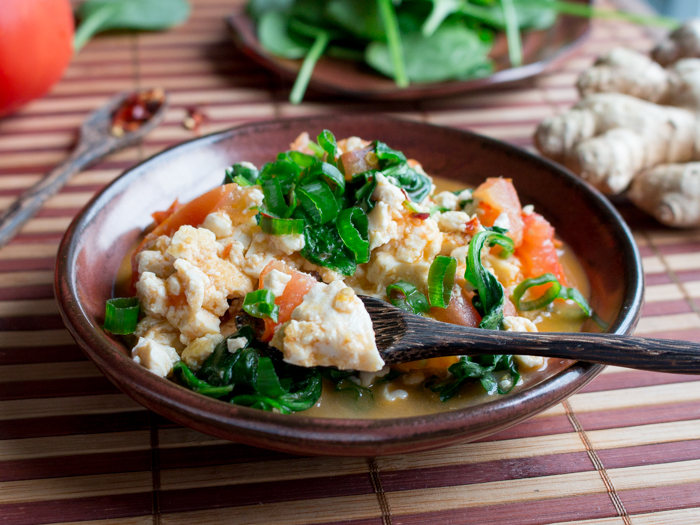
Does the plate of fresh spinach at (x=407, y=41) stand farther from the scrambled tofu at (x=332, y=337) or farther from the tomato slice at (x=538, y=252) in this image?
the scrambled tofu at (x=332, y=337)

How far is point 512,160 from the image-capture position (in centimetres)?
291

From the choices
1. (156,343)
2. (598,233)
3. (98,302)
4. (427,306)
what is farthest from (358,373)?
(598,233)

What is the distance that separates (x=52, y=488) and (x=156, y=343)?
1.79 feet

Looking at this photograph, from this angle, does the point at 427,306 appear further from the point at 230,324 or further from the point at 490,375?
the point at 230,324

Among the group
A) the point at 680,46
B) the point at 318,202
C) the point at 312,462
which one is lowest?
the point at 312,462

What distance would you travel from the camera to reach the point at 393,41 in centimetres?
398

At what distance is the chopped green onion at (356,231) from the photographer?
2197 mm

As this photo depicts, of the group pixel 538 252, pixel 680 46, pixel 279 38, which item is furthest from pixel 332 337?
pixel 680 46

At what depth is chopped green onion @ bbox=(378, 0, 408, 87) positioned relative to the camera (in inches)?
155

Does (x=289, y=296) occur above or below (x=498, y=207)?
below

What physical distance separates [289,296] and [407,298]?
16.2 inches

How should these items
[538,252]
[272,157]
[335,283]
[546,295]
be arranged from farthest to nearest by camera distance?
[272,157] → [538,252] → [546,295] → [335,283]

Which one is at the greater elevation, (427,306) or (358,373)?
(427,306)

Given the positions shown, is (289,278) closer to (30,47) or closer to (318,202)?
(318,202)
